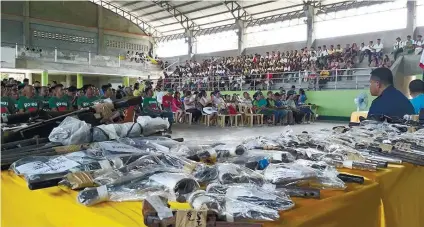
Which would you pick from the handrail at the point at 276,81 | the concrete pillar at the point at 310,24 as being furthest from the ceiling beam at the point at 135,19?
the concrete pillar at the point at 310,24

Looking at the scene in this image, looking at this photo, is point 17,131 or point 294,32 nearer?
point 17,131

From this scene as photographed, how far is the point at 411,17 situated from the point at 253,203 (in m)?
15.1

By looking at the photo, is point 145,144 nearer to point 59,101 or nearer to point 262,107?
point 59,101

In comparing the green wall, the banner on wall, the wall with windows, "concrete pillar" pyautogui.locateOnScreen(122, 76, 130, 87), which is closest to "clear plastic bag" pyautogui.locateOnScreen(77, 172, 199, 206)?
the green wall

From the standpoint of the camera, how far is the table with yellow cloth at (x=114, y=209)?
3.49 feet

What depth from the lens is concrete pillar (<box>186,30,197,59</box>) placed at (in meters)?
23.3

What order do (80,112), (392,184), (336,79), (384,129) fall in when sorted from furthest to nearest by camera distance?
1. (336,79)
2. (384,129)
3. (80,112)
4. (392,184)

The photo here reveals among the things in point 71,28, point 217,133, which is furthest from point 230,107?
point 71,28

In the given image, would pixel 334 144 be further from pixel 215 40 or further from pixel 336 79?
pixel 215 40

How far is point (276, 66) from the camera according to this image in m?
15.6

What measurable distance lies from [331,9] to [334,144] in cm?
1556

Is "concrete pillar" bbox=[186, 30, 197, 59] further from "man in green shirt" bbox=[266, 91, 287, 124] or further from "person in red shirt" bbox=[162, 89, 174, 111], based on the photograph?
"person in red shirt" bbox=[162, 89, 174, 111]

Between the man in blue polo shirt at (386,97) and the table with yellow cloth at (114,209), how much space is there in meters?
1.87

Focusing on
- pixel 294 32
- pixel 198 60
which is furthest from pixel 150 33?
pixel 294 32
